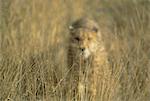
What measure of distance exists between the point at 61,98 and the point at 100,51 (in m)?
1.34

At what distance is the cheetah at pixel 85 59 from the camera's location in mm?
5597

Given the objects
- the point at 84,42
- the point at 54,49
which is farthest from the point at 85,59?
the point at 54,49

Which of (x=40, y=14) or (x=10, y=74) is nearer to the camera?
(x=10, y=74)

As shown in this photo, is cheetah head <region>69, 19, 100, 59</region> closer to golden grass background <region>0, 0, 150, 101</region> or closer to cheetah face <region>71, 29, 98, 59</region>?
cheetah face <region>71, 29, 98, 59</region>

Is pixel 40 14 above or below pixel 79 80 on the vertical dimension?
above

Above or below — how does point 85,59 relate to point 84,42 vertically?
below

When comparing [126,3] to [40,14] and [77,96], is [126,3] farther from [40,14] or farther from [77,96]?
[77,96]

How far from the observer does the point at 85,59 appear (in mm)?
6355

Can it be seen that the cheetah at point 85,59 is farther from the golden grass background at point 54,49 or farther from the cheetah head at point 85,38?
the golden grass background at point 54,49

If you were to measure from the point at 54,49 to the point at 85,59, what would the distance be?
60cm

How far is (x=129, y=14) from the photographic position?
31.5 ft

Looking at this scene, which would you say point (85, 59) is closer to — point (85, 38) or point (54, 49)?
point (85, 38)

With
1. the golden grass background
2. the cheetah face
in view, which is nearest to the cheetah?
the cheetah face

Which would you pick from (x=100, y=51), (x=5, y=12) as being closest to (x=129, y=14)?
(x=5, y=12)
